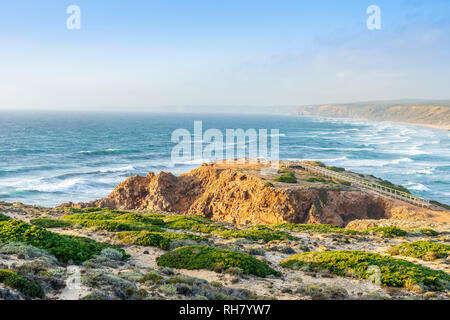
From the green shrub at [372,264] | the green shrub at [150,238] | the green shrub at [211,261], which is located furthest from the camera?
the green shrub at [150,238]

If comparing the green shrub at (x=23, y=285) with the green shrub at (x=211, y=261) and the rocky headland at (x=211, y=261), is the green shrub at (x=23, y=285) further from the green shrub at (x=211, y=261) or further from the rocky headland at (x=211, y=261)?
Result: the green shrub at (x=211, y=261)

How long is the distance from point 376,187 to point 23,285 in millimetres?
31652

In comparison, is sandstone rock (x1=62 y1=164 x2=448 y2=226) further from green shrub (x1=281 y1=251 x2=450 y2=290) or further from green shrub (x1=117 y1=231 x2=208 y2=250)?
green shrub (x1=281 y1=251 x2=450 y2=290)

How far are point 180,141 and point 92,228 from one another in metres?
89.1

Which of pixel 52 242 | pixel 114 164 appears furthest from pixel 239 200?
pixel 114 164

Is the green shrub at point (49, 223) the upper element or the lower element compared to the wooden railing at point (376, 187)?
upper

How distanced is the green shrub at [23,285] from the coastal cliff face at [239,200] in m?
21.6

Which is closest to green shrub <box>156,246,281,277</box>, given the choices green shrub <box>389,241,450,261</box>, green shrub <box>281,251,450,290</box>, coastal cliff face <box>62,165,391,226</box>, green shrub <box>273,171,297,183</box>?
green shrub <box>281,251,450,290</box>

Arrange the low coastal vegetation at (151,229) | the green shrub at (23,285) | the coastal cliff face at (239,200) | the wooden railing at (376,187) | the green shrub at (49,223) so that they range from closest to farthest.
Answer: the green shrub at (23,285), the low coastal vegetation at (151,229), the green shrub at (49,223), the coastal cliff face at (239,200), the wooden railing at (376,187)

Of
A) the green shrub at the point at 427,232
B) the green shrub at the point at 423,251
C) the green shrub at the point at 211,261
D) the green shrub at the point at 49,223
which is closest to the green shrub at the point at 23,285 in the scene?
the green shrub at the point at 211,261

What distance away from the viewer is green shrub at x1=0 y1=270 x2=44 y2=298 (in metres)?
6.73

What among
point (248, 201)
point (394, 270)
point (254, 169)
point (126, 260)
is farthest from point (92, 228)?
point (254, 169)

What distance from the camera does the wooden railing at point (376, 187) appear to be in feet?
95.4
